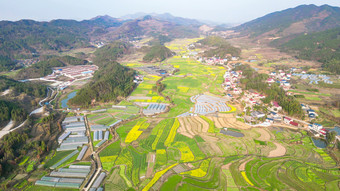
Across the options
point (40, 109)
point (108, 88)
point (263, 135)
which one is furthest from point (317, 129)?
point (40, 109)

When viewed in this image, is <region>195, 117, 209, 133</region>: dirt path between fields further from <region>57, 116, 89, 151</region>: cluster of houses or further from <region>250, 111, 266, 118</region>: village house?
<region>57, 116, 89, 151</region>: cluster of houses

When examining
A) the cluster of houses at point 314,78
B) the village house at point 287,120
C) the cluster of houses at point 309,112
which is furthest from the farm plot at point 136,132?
the cluster of houses at point 314,78

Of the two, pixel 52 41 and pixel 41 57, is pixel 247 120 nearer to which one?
pixel 41 57

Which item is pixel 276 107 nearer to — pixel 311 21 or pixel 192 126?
pixel 192 126

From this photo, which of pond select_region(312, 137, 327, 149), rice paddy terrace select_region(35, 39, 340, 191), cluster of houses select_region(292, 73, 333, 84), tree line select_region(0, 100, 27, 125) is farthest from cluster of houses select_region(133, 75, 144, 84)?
cluster of houses select_region(292, 73, 333, 84)

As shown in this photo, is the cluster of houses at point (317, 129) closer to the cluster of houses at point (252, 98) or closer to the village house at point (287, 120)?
the village house at point (287, 120)
